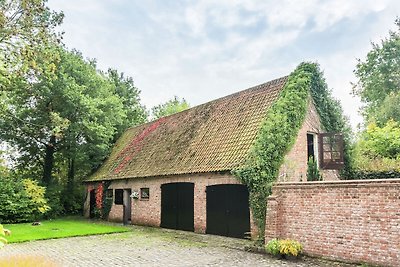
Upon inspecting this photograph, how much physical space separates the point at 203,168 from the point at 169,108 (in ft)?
103

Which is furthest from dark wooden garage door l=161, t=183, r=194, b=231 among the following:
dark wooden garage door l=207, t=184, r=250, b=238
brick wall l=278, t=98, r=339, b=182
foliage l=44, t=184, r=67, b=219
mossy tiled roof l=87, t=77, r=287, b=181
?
foliage l=44, t=184, r=67, b=219

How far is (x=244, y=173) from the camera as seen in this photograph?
1348 cm

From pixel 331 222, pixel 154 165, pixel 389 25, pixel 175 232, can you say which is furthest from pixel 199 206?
pixel 389 25

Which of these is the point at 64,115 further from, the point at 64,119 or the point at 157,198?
the point at 157,198

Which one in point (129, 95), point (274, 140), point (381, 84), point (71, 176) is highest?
point (381, 84)

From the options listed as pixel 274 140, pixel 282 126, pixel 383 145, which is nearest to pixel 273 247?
pixel 274 140

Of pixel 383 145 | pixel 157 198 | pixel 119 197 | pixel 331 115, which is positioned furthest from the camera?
pixel 119 197

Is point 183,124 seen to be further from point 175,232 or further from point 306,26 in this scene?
point 306,26

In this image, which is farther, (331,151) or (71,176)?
(71,176)

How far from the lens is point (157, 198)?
18547mm

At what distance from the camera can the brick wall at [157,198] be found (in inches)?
604

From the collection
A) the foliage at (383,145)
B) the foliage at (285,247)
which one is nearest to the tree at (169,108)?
the foliage at (383,145)

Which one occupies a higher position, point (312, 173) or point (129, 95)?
point (129, 95)

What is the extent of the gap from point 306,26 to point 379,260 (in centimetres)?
967
